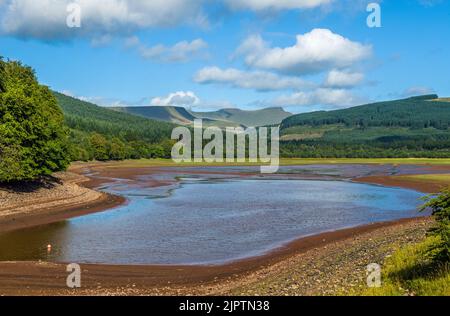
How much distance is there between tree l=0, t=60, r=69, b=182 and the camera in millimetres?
53469

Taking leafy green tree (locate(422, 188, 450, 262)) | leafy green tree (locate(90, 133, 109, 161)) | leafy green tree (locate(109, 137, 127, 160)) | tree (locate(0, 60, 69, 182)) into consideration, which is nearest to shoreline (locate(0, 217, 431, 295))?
leafy green tree (locate(422, 188, 450, 262))

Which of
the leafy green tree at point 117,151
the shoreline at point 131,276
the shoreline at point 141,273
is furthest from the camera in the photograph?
the leafy green tree at point 117,151

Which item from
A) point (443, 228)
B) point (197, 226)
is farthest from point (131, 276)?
point (197, 226)

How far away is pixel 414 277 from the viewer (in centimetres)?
1878

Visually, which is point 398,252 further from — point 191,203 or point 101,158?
point 101,158

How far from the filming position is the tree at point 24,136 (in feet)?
175

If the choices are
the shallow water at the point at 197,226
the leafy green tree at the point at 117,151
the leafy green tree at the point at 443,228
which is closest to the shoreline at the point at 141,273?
the shallow water at the point at 197,226

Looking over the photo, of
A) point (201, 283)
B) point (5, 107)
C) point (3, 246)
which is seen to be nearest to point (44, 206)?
point (5, 107)

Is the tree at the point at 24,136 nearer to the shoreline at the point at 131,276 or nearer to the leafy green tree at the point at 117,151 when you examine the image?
the shoreline at the point at 131,276

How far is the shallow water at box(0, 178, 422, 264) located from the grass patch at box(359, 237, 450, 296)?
1288 centimetres

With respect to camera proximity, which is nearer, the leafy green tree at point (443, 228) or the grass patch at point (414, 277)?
the grass patch at point (414, 277)

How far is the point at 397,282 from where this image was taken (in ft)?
60.5

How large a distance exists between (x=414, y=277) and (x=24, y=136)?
165ft

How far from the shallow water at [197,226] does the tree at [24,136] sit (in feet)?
37.7
